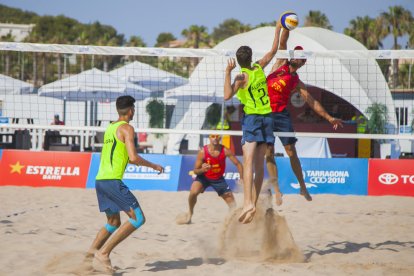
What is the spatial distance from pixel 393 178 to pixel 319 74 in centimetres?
626

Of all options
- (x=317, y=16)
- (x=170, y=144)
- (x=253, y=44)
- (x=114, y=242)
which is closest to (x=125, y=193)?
(x=114, y=242)

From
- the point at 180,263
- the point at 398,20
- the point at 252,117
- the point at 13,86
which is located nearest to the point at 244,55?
the point at 252,117

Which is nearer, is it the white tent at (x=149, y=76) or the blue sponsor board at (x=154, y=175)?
the blue sponsor board at (x=154, y=175)

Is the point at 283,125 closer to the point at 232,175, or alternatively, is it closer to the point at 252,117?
the point at 252,117

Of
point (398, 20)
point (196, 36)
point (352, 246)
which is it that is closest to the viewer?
point (352, 246)

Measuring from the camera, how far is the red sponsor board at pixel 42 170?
1224 centimetres

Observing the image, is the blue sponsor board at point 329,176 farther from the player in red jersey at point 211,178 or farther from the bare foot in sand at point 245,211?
the bare foot in sand at point 245,211

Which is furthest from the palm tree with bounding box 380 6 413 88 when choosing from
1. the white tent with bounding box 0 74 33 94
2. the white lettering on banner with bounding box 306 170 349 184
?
the white lettering on banner with bounding box 306 170 349 184

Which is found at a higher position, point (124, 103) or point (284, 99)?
point (284, 99)

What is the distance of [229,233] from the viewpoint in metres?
6.84

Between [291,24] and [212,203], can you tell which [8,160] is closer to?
[212,203]

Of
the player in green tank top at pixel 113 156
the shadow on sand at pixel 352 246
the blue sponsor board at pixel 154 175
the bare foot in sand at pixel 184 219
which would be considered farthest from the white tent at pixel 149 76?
the player in green tank top at pixel 113 156

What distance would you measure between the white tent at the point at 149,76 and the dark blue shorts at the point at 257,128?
39.6 feet

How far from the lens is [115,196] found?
18.5ft
